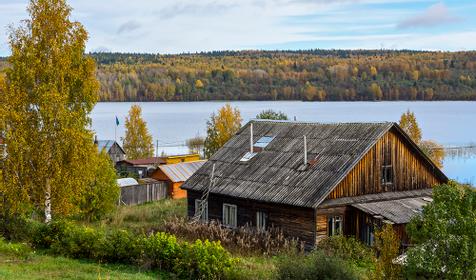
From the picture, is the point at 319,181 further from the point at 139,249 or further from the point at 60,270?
the point at 60,270

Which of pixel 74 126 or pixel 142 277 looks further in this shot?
pixel 74 126

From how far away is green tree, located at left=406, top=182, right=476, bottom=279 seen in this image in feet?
43.5

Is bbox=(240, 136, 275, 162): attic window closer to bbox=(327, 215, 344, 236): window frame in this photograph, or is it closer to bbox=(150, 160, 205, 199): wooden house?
bbox=(327, 215, 344, 236): window frame

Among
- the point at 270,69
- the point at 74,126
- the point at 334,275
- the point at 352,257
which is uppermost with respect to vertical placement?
the point at 270,69

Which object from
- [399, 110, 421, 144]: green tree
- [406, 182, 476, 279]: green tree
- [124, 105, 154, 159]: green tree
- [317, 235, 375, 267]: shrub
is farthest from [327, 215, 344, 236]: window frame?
[124, 105, 154, 159]: green tree

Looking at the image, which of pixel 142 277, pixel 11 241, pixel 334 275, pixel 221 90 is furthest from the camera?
pixel 221 90

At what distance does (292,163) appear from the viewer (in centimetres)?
2925

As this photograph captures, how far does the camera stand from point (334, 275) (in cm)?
1591

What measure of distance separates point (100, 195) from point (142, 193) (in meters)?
9.62

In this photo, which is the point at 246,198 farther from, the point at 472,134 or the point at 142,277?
the point at 472,134

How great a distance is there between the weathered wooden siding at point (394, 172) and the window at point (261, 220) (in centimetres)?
336

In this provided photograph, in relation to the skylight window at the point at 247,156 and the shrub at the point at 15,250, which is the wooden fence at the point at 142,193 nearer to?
the skylight window at the point at 247,156

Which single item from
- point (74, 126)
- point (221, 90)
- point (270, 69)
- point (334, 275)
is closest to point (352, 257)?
point (334, 275)

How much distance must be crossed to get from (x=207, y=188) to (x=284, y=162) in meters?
4.18
